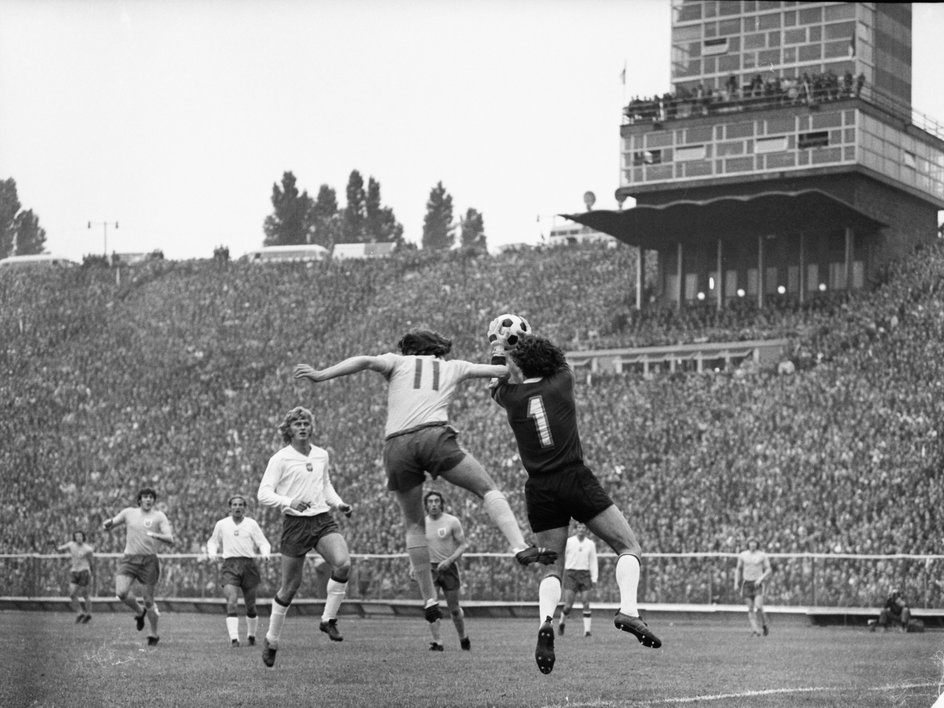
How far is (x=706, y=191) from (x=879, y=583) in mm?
23001

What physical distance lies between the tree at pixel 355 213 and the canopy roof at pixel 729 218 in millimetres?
18563

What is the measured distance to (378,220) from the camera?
213 feet

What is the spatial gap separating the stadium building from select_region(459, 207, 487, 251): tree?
26774mm

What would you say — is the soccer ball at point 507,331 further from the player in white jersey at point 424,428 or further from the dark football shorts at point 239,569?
the dark football shorts at point 239,569

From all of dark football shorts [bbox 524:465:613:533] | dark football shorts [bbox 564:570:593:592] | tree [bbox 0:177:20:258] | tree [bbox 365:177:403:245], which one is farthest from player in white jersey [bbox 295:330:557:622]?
tree [bbox 365:177:403:245]

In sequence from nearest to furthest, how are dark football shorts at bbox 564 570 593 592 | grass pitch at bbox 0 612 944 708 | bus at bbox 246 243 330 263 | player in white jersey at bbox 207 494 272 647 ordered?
grass pitch at bbox 0 612 944 708 → player in white jersey at bbox 207 494 272 647 → dark football shorts at bbox 564 570 593 592 → bus at bbox 246 243 330 263

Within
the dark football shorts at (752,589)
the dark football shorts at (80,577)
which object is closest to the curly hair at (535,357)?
the dark football shorts at (752,589)

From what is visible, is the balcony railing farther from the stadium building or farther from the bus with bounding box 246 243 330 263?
the bus with bounding box 246 243 330 263

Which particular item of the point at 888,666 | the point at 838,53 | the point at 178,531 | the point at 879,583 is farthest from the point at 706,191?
the point at 888,666

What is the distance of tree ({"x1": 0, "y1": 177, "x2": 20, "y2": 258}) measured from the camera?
9.52 m

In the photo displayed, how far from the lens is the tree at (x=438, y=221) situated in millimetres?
69438

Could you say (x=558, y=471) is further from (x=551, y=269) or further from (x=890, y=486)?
(x=551, y=269)

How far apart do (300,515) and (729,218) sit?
33.6 m

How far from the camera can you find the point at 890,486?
28922 millimetres
